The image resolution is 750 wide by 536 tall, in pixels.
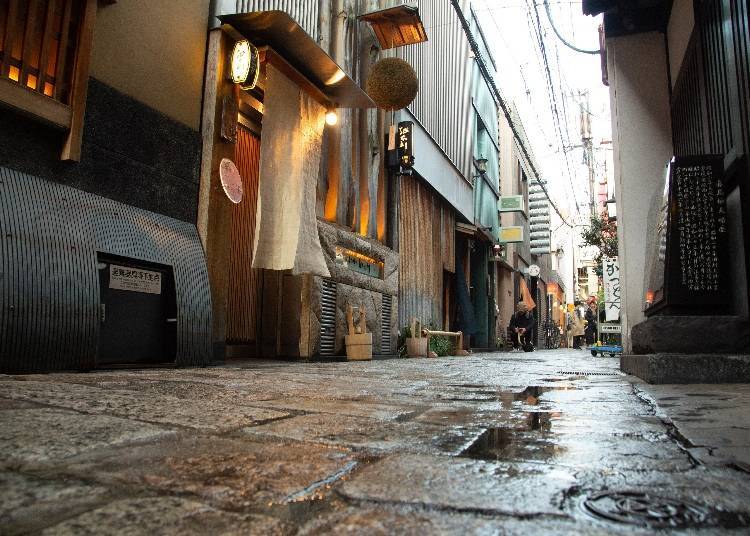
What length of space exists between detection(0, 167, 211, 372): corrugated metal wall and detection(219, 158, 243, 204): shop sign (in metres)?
1.44

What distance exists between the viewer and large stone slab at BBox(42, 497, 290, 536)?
0.91 meters

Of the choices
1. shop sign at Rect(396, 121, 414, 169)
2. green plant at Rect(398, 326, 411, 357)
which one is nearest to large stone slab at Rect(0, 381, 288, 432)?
green plant at Rect(398, 326, 411, 357)

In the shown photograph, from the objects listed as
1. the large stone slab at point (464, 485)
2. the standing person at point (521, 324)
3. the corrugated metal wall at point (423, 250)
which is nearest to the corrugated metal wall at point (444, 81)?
the corrugated metal wall at point (423, 250)

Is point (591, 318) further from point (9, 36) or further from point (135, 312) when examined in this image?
point (9, 36)

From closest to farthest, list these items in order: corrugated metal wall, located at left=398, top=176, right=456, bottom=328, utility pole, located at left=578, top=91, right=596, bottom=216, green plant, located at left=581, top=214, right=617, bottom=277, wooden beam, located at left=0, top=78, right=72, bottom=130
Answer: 1. wooden beam, located at left=0, top=78, right=72, bottom=130
2. corrugated metal wall, located at left=398, top=176, right=456, bottom=328
3. green plant, located at left=581, top=214, right=617, bottom=277
4. utility pole, located at left=578, top=91, right=596, bottom=216

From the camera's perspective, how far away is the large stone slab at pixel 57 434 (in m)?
1.40

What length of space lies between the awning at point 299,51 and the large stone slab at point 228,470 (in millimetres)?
6425

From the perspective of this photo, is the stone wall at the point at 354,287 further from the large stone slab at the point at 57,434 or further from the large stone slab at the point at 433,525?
the large stone slab at the point at 433,525

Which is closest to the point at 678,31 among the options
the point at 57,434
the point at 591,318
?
the point at 57,434

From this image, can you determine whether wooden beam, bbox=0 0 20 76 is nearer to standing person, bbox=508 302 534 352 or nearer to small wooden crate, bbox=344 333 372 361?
small wooden crate, bbox=344 333 372 361

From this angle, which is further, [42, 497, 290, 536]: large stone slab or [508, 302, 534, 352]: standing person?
[508, 302, 534, 352]: standing person

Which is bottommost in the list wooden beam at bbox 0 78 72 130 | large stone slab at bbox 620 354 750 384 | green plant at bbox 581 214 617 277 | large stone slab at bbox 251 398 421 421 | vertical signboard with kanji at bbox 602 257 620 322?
large stone slab at bbox 251 398 421 421

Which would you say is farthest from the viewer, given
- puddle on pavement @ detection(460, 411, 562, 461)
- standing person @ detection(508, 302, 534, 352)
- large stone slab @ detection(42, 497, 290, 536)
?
standing person @ detection(508, 302, 534, 352)

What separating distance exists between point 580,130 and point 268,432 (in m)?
31.2
